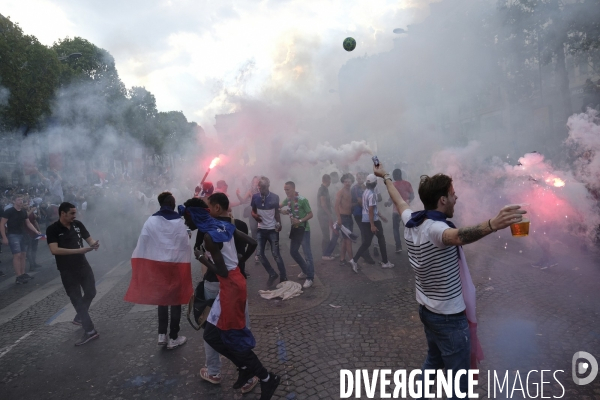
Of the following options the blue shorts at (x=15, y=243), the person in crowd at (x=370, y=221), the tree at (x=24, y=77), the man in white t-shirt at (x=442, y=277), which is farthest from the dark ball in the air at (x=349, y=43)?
the tree at (x=24, y=77)

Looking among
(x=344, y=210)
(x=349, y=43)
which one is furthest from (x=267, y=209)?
(x=349, y=43)

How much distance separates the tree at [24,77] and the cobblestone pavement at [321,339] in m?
12.2

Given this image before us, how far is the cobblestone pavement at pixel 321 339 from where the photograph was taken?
11.5 feet

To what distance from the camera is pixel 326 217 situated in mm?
8594

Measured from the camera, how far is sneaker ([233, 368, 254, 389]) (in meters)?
3.17

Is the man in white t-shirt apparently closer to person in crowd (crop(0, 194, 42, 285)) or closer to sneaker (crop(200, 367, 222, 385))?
sneaker (crop(200, 367, 222, 385))

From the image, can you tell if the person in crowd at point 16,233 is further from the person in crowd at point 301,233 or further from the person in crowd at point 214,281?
the person in crowd at point 214,281

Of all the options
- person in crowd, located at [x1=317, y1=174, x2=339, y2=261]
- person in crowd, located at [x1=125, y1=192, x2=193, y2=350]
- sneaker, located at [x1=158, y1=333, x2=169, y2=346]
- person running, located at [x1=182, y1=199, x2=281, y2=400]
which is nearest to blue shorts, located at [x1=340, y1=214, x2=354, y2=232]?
person in crowd, located at [x1=317, y1=174, x2=339, y2=261]

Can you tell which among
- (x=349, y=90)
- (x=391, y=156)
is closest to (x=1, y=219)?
(x=349, y=90)

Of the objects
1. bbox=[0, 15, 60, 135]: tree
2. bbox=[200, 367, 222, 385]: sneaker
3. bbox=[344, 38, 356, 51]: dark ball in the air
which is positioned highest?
bbox=[0, 15, 60, 135]: tree

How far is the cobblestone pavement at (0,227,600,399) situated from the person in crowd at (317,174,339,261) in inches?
62.5

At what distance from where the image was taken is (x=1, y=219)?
7918 millimetres

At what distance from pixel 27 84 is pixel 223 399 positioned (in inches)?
691

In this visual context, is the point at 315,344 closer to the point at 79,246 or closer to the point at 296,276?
the point at 296,276
